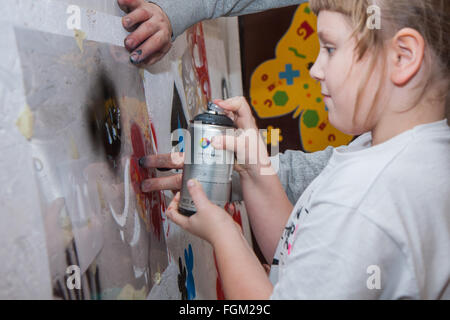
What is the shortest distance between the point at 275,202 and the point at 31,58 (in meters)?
0.66

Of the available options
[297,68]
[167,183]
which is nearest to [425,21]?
[167,183]

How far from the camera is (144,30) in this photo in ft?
3.06

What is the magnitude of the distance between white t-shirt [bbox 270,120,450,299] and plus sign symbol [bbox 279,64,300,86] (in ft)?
5.32

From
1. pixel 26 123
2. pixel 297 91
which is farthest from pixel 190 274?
pixel 297 91

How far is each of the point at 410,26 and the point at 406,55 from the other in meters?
0.05

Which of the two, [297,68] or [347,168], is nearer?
[347,168]

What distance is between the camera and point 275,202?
0.99m

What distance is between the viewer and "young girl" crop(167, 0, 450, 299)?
591 mm

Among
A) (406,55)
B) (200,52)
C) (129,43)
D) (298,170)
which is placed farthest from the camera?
(200,52)

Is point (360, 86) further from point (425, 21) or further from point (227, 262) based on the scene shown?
point (227, 262)

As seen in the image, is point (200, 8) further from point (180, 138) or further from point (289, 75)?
point (289, 75)

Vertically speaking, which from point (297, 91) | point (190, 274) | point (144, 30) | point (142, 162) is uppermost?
point (144, 30)
